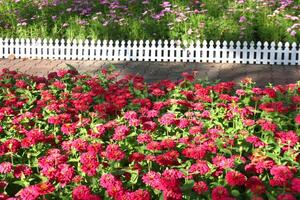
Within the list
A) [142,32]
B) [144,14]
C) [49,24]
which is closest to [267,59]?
[142,32]

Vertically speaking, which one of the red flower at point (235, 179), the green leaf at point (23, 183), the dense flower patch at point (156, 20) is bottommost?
the green leaf at point (23, 183)

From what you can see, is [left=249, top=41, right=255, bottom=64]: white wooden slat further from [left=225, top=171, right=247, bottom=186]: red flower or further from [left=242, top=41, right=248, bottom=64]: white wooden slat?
[left=225, top=171, right=247, bottom=186]: red flower

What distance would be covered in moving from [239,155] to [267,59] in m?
7.20

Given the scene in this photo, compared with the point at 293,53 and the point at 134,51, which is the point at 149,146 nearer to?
the point at 293,53

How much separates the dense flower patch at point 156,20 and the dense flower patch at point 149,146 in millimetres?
5974

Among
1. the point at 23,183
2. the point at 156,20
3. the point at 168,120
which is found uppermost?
the point at 156,20

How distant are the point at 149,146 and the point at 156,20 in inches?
368

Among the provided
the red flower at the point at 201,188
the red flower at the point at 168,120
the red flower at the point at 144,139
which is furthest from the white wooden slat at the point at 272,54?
the red flower at the point at 201,188

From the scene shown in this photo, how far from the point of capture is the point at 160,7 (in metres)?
13.8

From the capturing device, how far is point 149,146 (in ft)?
11.4

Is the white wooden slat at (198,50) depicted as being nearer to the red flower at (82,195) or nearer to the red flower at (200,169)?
the red flower at (200,169)

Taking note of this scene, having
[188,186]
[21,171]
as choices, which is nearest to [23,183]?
[21,171]

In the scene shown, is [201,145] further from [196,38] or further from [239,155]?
[196,38]

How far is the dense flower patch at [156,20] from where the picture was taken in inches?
450
